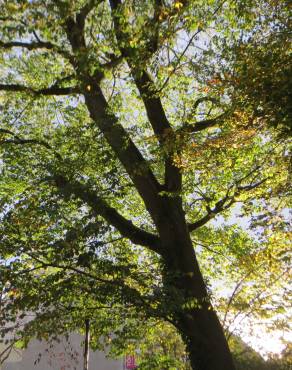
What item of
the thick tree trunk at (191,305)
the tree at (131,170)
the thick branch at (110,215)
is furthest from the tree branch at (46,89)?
the thick tree trunk at (191,305)

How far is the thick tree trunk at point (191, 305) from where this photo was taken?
697cm

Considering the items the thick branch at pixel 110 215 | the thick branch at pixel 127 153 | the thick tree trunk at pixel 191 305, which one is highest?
the thick branch at pixel 127 153

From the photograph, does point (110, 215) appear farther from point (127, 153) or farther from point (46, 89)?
point (46, 89)

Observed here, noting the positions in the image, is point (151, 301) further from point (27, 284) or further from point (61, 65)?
point (61, 65)

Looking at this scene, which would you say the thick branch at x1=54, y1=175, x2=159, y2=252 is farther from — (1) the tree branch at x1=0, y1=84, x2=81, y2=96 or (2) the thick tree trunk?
(1) the tree branch at x1=0, y1=84, x2=81, y2=96

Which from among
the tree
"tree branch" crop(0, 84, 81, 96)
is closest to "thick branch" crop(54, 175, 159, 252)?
the tree

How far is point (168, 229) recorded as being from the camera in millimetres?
8359

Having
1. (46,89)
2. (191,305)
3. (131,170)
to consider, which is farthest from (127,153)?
(191,305)

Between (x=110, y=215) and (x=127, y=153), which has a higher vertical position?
(x=127, y=153)

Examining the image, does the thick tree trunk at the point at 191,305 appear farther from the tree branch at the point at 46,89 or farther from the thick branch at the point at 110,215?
the tree branch at the point at 46,89

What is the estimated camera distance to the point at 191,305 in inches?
274

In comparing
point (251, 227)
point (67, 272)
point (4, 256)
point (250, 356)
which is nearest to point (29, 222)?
point (4, 256)

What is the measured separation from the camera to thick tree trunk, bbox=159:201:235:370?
Answer: 6973mm

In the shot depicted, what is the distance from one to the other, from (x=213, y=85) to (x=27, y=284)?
519 centimetres
